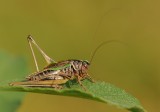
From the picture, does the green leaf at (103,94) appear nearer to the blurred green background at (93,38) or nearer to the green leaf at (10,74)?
the green leaf at (10,74)

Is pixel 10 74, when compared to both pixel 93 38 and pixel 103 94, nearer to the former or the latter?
pixel 103 94

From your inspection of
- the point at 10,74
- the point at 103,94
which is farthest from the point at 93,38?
the point at 103,94

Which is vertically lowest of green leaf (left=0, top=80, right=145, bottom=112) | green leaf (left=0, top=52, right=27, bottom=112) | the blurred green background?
green leaf (left=0, top=80, right=145, bottom=112)

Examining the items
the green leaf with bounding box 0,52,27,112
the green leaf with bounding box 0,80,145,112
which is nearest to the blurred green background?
the green leaf with bounding box 0,52,27,112

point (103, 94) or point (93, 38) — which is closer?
point (103, 94)

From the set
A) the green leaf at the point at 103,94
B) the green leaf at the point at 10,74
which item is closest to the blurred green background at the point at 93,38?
the green leaf at the point at 10,74

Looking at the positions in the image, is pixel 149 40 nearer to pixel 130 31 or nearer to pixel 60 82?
pixel 130 31

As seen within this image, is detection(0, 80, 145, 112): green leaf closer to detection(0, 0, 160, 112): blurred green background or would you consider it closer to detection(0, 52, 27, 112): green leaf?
detection(0, 52, 27, 112): green leaf
